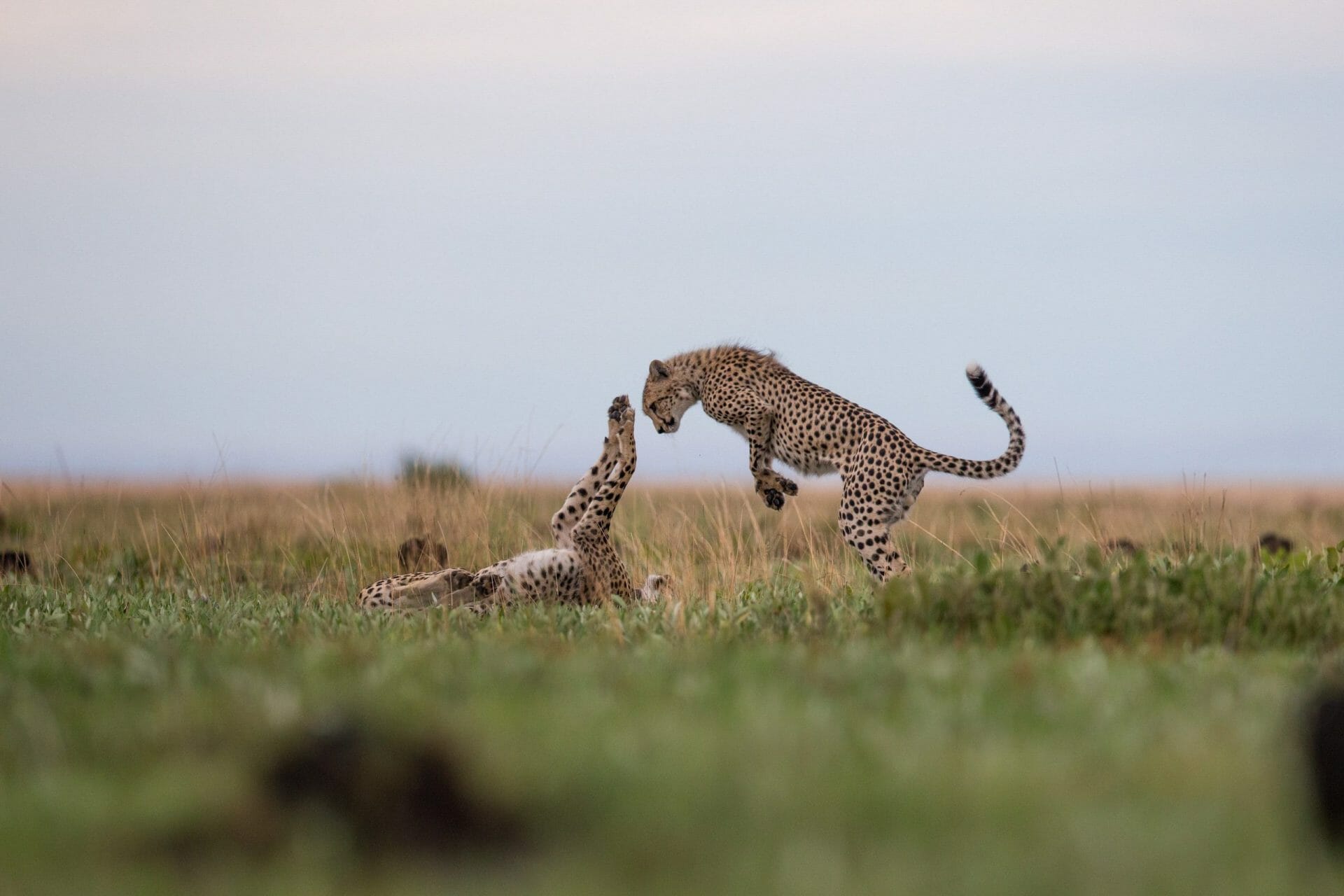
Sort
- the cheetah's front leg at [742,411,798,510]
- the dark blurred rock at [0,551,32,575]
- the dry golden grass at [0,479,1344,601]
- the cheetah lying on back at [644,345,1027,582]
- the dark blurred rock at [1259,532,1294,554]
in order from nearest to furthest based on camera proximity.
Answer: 1. the cheetah lying on back at [644,345,1027,582]
2. the cheetah's front leg at [742,411,798,510]
3. the dry golden grass at [0,479,1344,601]
4. the dark blurred rock at [1259,532,1294,554]
5. the dark blurred rock at [0,551,32,575]

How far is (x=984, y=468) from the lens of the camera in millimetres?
10891

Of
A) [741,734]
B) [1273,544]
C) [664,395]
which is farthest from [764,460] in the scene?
[741,734]

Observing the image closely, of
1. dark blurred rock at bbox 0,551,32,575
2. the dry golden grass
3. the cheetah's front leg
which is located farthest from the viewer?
dark blurred rock at bbox 0,551,32,575

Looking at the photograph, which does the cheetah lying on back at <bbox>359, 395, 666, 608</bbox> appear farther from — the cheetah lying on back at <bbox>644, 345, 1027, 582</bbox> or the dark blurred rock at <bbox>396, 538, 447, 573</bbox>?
the dark blurred rock at <bbox>396, 538, 447, 573</bbox>

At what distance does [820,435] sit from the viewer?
10945mm

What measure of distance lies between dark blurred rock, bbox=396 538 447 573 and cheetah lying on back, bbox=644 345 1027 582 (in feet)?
8.73

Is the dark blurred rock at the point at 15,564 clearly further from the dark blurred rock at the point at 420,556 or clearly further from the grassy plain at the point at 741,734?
the grassy plain at the point at 741,734

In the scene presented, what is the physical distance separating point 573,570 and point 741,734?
5.73m

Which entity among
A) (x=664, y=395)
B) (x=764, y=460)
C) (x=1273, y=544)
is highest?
(x=664, y=395)

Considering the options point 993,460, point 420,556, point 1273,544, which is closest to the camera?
Result: point 993,460

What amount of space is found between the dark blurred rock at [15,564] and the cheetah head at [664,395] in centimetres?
599

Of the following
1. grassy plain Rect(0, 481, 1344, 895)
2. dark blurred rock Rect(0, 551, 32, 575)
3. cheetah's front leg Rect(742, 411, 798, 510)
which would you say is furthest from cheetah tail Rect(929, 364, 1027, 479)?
dark blurred rock Rect(0, 551, 32, 575)

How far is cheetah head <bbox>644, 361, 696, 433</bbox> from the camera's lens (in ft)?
38.4

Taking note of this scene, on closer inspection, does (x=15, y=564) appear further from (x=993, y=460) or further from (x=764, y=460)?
(x=993, y=460)
